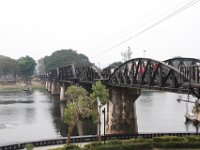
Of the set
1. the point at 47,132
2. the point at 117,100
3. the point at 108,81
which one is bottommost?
the point at 47,132

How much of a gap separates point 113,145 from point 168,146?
7966 mm

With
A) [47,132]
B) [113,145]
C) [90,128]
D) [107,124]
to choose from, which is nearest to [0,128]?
[47,132]

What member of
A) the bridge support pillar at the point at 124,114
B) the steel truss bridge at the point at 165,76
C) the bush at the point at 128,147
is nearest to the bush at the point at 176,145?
the bush at the point at 128,147

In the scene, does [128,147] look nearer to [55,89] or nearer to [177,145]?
[177,145]

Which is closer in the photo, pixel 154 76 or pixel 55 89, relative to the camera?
pixel 154 76

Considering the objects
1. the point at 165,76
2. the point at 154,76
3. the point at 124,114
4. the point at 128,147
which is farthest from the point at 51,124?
the point at 165,76

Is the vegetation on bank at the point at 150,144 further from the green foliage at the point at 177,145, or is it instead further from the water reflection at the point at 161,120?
the water reflection at the point at 161,120

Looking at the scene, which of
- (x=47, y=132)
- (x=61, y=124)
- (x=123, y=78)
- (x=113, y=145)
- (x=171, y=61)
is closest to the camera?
(x=113, y=145)

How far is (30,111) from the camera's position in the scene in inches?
4136

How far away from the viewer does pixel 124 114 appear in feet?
212

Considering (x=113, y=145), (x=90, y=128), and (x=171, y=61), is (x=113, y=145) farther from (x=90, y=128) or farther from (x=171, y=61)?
(x=90, y=128)

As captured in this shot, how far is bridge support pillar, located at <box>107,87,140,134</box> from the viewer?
64062 millimetres

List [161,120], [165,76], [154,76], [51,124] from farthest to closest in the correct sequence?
[161,120]
[51,124]
[154,76]
[165,76]

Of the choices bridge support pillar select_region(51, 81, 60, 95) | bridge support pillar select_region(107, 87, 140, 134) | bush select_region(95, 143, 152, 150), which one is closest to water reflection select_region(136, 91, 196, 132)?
bridge support pillar select_region(107, 87, 140, 134)
